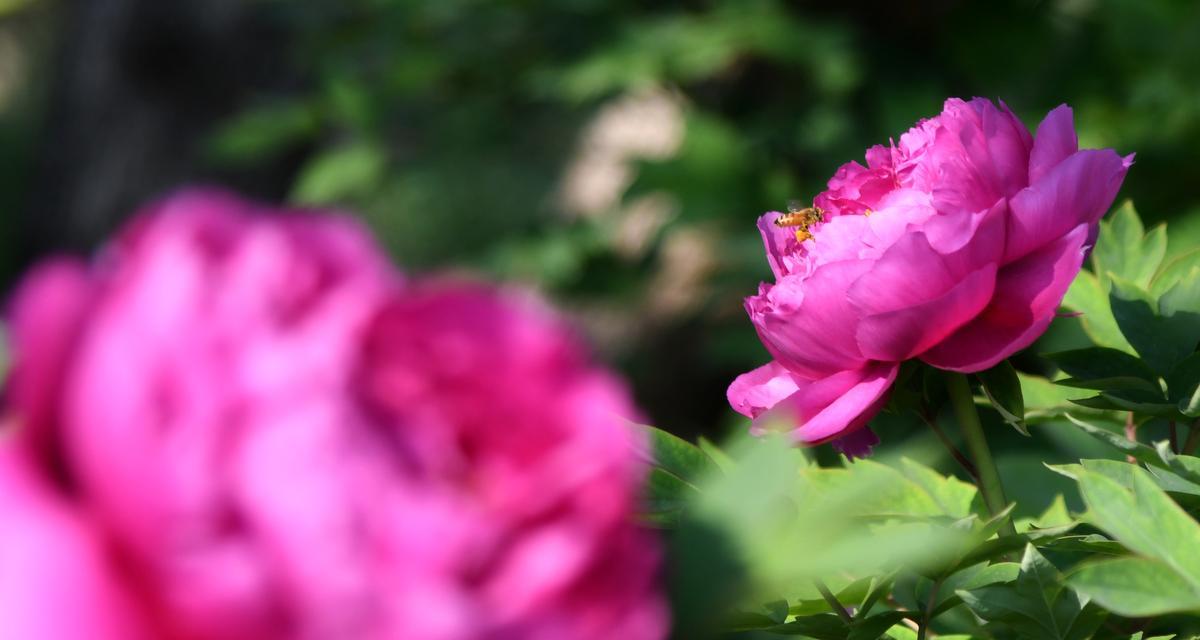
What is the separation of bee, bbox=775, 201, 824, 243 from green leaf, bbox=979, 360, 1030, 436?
10 centimetres

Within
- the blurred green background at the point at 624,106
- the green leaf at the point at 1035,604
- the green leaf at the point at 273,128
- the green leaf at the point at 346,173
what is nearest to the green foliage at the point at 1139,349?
the green leaf at the point at 1035,604

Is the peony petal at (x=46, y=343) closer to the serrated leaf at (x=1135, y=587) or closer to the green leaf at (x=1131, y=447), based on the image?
the serrated leaf at (x=1135, y=587)

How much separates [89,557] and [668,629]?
0.13 meters

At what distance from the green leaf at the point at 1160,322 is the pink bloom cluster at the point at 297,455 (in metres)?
0.36

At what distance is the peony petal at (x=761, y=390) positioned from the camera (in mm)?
532

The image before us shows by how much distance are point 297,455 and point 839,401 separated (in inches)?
11.7

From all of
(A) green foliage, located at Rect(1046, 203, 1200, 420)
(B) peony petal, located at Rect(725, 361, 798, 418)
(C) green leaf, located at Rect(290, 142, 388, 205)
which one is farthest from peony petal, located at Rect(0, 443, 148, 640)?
(C) green leaf, located at Rect(290, 142, 388, 205)

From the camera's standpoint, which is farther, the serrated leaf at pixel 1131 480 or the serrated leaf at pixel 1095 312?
the serrated leaf at pixel 1095 312

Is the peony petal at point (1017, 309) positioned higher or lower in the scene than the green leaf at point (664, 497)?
higher

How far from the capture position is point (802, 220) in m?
0.58

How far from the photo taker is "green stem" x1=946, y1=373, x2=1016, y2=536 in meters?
0.52

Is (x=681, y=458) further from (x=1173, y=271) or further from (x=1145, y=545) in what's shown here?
(x=1173, y=271)

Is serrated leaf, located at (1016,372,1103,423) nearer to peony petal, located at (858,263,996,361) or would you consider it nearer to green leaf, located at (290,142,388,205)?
peony petal, located at (858,263,996,361)

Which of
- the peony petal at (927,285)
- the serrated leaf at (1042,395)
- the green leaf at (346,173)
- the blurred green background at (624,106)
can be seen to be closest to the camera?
the peony petal at (927,285)
